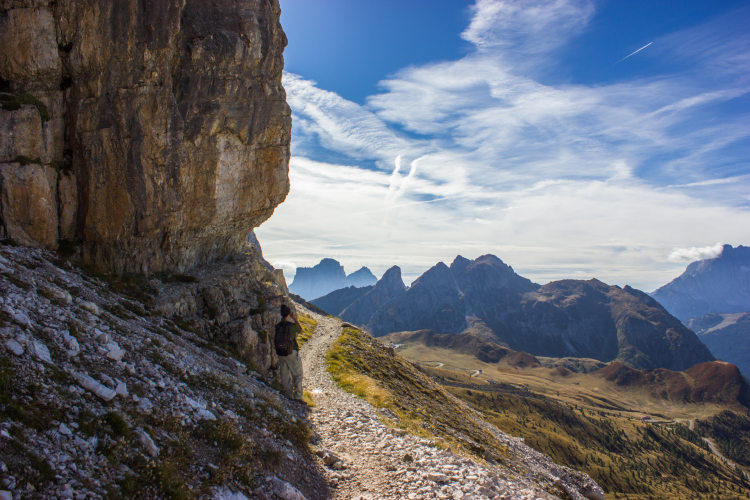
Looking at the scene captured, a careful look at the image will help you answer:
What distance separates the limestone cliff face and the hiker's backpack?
52.6ft

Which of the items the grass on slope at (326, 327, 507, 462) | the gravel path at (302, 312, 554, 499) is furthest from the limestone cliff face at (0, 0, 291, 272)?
the gravel path at (302, 312, 554, 499)

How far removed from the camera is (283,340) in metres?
37.9

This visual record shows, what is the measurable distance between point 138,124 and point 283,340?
25.4 metres

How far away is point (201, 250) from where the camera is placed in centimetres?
4941

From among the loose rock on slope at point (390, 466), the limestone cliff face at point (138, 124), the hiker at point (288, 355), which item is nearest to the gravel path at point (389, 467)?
the loose rock on slope at point (390, 466)

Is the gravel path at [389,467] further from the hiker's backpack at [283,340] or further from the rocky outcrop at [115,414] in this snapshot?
the hiker's backpack at [283,340]

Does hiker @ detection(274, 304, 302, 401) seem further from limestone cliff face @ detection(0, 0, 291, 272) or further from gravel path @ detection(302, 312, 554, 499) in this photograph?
limestone cliff face @ detection(0, 0, 291, 272)

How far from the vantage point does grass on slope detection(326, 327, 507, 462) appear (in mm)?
38562

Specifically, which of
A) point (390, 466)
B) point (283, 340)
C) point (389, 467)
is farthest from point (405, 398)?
point (389, 467)

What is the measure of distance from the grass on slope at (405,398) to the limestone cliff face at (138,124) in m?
25.2

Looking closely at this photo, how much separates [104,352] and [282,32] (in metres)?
51.2

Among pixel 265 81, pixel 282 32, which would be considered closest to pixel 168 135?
pixel 265 81

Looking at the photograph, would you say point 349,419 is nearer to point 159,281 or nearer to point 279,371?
point 279,371

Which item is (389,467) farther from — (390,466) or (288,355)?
(288,355)
